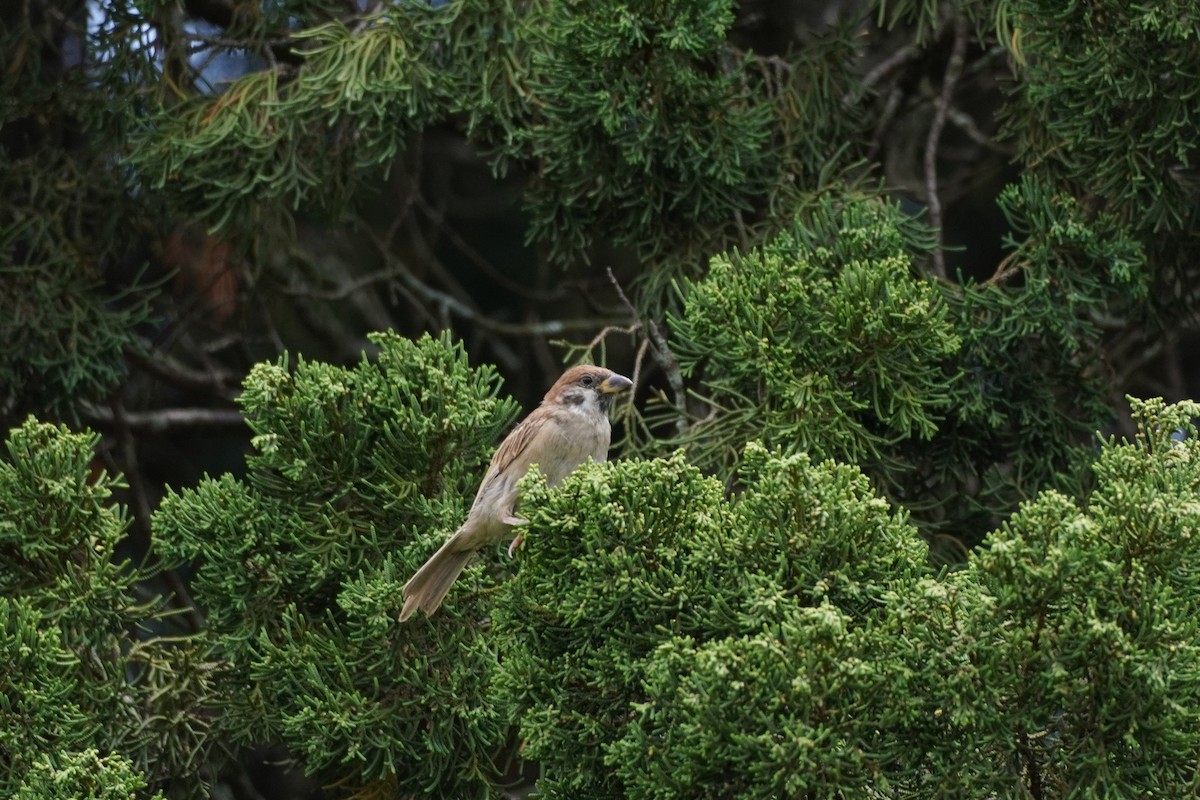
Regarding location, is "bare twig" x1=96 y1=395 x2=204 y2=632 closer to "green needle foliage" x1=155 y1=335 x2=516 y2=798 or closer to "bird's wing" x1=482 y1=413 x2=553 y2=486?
"bird's wing" x1=482 y1=413 x2=553 y2=486

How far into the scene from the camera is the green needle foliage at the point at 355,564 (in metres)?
3.38

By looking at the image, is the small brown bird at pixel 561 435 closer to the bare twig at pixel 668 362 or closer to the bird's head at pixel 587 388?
the bird's head at pixel 587 388

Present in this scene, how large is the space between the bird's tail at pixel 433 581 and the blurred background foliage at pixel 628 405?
72 mm

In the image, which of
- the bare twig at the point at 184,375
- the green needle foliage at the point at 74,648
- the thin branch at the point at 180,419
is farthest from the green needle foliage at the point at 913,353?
the thin branch at the point at 180,419

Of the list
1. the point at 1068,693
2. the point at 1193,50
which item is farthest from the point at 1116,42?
the point at 1068,693

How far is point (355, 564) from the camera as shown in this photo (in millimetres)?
3533

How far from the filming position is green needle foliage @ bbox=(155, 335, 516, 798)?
3.38 m

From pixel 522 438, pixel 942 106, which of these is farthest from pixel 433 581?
pixel 942 106

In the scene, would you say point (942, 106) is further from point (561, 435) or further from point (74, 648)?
point (74, 648)

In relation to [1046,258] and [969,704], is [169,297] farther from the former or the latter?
[969,704]

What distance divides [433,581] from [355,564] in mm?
213

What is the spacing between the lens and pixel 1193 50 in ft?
12.6

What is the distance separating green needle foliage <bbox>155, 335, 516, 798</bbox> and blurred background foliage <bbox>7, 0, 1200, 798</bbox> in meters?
0.01

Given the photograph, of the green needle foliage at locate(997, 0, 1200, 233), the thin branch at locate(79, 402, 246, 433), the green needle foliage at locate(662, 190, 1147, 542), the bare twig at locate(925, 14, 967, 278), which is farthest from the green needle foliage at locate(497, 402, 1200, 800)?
the thin branch at locate(79, 402, 246, 433)
